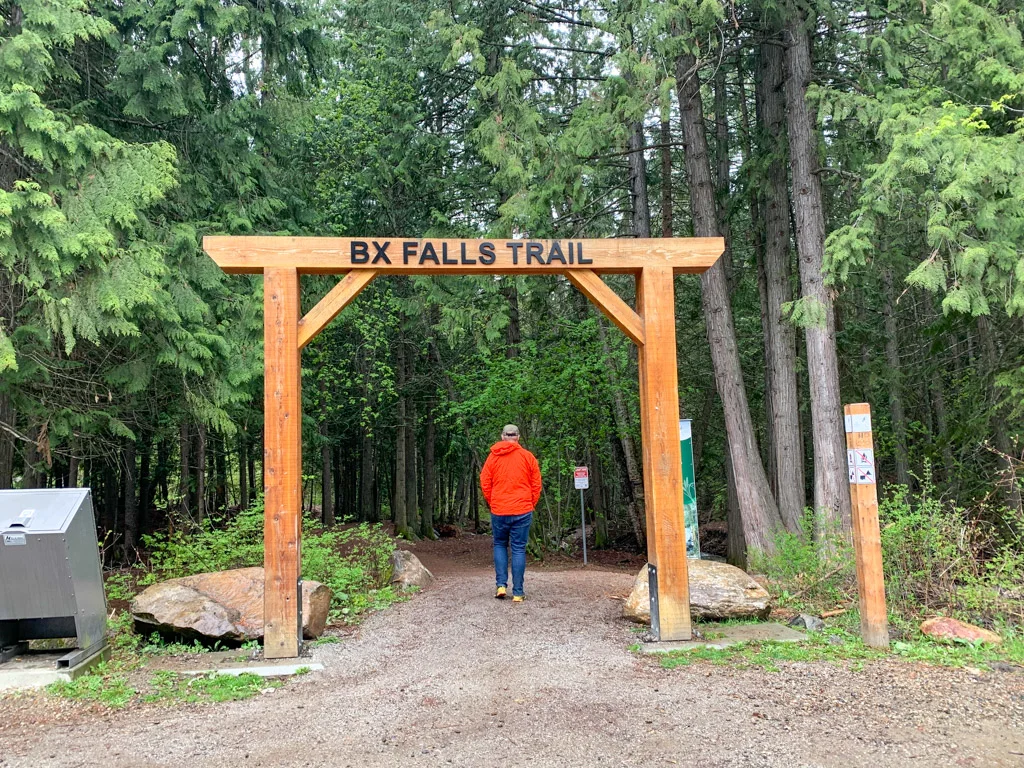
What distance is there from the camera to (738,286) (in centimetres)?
1546

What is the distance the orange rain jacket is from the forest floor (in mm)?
1728

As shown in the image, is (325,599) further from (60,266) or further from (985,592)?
(985,592)

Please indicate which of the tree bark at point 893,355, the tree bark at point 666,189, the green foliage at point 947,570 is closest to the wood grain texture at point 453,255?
the green foliage at point 947,570

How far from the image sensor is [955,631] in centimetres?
559

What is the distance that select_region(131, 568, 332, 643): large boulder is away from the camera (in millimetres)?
6039

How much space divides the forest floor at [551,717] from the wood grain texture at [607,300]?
264 cm

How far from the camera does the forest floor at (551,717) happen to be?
3703mm

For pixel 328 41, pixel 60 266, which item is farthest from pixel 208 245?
pixel 328 41

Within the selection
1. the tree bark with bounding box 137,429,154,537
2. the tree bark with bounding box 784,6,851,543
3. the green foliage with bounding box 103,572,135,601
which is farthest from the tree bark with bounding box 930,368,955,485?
the tree bark with bounding box 137,429,154,537

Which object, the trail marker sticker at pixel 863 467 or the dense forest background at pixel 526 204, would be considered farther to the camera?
the dense forest background at pixel 526 204

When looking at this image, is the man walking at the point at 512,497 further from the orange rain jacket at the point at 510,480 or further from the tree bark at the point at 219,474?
the tree bark at the point at 219,474

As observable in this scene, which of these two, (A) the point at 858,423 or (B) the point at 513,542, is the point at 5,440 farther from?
(A) the point at 858,423

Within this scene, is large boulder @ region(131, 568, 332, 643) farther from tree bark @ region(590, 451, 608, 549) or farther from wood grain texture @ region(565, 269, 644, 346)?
tree bark @ region(590, 451, 608, 549)

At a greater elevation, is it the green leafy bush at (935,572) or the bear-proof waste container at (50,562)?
the bear-proof waste container at (50,562)
